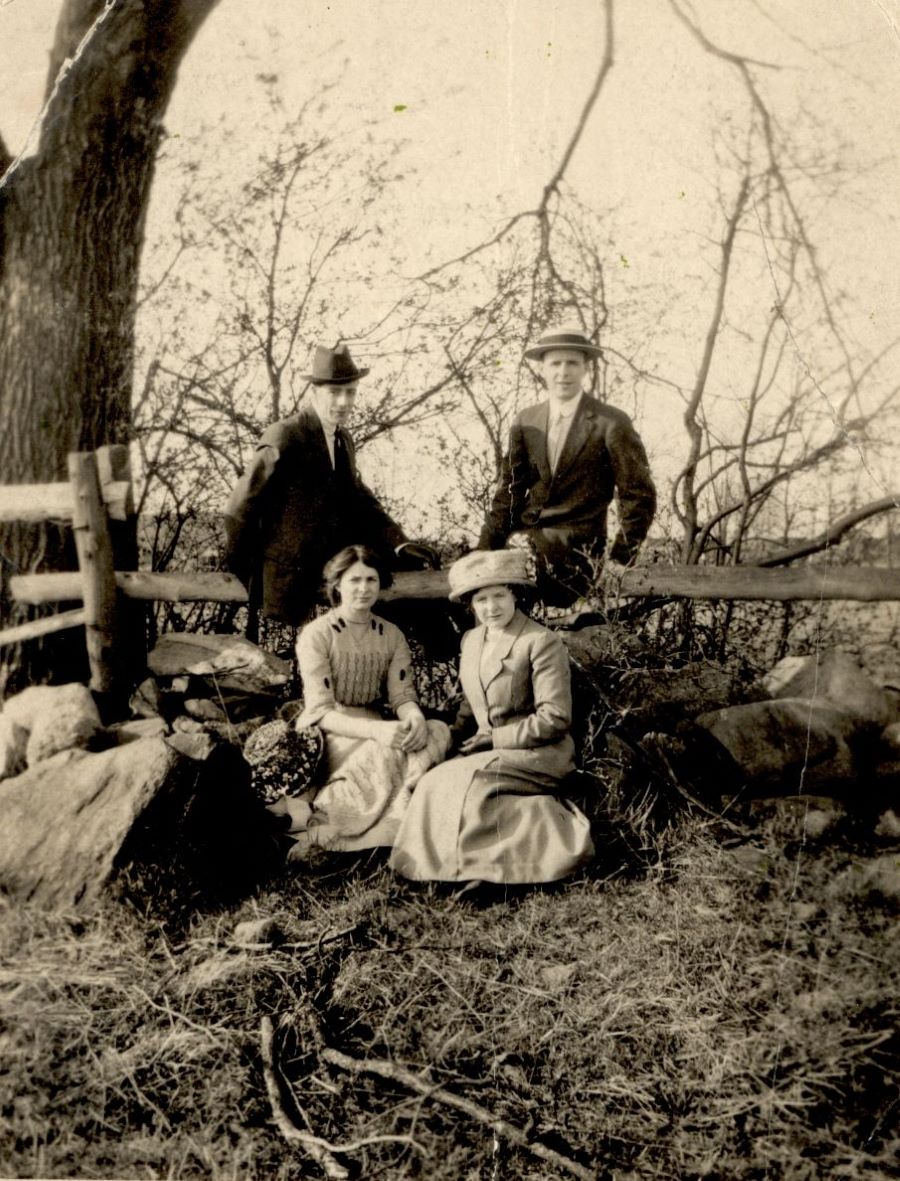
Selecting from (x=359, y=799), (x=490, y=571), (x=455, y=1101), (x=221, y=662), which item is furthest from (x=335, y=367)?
(x=455, y=1101)

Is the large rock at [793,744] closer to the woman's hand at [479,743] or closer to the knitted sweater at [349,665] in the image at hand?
the woman's hand at [479,743]

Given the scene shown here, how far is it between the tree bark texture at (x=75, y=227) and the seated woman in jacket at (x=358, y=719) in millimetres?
1538

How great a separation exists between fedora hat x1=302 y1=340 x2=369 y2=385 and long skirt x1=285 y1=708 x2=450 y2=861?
1681 millimetres

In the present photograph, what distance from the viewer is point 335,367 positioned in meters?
4.46

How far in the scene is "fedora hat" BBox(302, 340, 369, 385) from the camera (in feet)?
14.6

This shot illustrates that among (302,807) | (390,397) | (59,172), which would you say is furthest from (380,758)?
(59,172)

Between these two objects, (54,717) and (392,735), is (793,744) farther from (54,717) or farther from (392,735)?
(54,717)

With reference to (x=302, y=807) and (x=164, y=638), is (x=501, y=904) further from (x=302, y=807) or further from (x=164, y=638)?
(x=164, y=638)

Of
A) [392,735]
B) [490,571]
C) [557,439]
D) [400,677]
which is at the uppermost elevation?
[557,439]

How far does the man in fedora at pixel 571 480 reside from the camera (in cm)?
449

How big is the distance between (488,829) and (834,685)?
198 cm

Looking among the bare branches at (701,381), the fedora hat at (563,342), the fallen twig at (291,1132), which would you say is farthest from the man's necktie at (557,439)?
the fallen twig at (291,1132)

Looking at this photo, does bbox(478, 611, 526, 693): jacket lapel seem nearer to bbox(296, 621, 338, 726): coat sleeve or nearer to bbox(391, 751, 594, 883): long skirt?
bbox(391, 751, 594, 883): long skirt

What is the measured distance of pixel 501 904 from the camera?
3.72 metres
